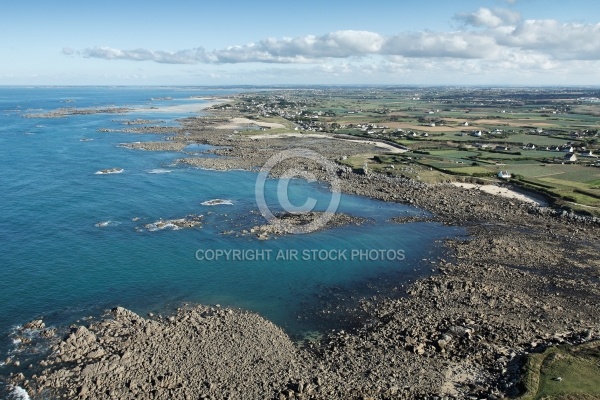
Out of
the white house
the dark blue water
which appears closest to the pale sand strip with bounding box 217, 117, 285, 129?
the dark blue water

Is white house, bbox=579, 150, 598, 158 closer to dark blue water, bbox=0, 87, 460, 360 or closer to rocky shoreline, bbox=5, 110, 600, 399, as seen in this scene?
dark blue water, bbox=0, 87, 460, 360

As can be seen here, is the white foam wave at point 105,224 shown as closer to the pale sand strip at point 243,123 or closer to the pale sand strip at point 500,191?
the pale sand strip at point 500,191

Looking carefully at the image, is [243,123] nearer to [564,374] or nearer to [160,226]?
[160,226]

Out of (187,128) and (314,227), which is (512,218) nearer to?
(314,227)

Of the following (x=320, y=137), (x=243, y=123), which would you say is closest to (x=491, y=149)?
(x=320, y=137)

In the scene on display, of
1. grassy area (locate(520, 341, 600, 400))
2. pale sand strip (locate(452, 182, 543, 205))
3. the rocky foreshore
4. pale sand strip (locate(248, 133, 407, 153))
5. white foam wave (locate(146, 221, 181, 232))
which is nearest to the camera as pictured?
grassy area (locate(520, 341, 600, 400))

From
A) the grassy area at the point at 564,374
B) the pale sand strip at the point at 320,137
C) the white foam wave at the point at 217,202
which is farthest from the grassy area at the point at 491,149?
the grassy area at the point at 564,374
